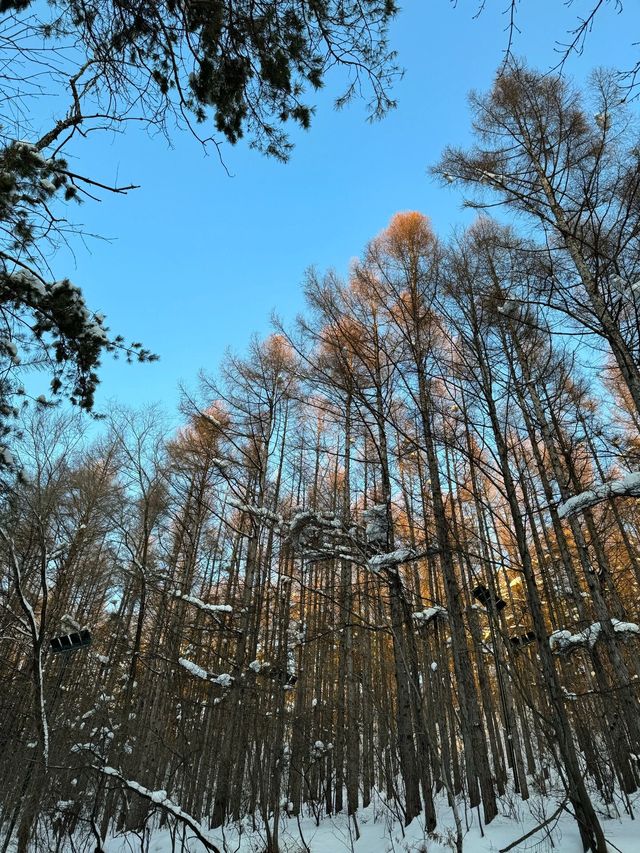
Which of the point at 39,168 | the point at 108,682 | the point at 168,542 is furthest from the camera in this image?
the point at 168,542

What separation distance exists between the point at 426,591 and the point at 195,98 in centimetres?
1382

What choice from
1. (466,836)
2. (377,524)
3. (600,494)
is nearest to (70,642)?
(377,524)

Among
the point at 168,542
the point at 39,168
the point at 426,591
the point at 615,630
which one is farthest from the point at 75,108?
the point at 426,591

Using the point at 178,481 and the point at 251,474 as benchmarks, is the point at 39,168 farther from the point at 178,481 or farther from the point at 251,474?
the point at 178,481

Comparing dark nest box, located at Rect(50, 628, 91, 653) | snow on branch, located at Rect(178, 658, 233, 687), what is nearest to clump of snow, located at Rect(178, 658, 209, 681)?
snow on branch, located at Rect(178, 658, 233, 687)

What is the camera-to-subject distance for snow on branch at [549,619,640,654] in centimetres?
604

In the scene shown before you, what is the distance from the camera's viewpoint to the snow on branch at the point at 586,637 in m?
6.04

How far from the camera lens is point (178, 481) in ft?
31.1

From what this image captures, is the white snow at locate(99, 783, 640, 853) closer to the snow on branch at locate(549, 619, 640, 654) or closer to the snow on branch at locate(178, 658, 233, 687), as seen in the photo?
the snow on branch at locate(178, 658, 233, 687)

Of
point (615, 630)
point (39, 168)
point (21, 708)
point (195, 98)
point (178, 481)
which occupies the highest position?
point (178, 481)

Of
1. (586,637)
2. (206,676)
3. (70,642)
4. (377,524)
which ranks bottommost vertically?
(206,676)

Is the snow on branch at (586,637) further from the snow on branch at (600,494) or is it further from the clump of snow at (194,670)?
the clump of snow at (194,670)

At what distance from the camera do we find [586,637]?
6254mm

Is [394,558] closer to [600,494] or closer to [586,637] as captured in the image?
[600,494]
